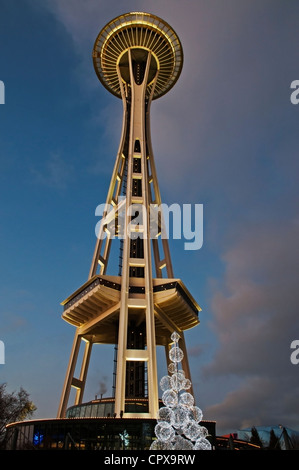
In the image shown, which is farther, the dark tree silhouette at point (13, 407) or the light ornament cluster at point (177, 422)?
the dark tree silhouette at point (13, 407)

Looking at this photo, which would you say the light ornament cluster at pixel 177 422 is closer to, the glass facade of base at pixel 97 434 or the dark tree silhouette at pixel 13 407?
the glass facade of base at pixel 97 434

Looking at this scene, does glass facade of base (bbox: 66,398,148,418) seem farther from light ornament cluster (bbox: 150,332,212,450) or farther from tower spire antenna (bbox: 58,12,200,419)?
light ornament cluster (bbox: 150,332,212,450)

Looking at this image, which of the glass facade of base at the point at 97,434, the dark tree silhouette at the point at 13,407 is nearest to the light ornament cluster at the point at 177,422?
the glass facade of base at the point at 97,434

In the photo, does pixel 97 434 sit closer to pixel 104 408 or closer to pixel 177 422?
pixel 104 408

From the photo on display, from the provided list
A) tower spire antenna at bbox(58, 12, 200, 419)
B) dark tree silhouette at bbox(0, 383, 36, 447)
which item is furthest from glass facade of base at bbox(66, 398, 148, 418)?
dark tree silhouette at bbox(0, 383, 36, 447)

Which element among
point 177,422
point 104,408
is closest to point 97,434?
point 104,408

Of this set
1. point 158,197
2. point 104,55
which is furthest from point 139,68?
point 158,197

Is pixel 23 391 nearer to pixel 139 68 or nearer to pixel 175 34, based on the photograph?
pixel 139 68
